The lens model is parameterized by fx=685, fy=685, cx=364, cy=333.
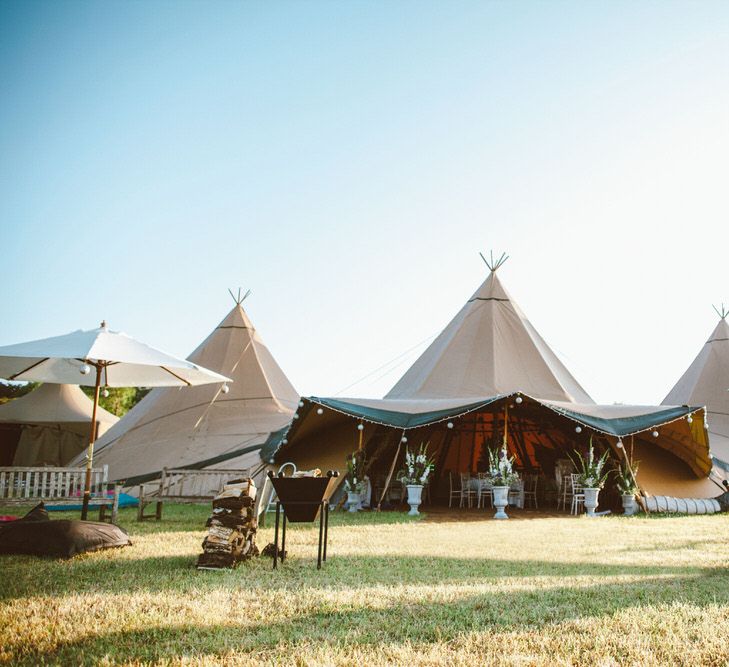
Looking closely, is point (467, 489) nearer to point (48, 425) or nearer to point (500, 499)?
point (500, 499)

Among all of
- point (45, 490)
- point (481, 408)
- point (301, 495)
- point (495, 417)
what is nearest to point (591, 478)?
point (481, 408)

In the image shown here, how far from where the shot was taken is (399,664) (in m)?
2.47

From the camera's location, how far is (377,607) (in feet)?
11.0

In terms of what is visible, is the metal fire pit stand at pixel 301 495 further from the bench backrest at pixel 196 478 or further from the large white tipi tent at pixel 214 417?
the large white tipi tent at pixel 214 417

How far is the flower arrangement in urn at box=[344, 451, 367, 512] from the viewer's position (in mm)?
9945

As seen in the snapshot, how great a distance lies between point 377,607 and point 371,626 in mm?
378

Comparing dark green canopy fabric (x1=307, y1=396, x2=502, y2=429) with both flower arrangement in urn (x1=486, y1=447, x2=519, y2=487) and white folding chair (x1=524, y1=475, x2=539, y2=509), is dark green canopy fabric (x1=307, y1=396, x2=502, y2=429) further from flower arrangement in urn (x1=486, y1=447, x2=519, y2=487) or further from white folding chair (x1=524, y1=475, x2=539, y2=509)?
white folding chair (x1=524, y1=475, x2=539, y2=509)

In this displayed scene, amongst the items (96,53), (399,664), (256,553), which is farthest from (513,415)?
(399,664)

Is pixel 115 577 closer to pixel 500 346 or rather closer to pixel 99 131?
pixel 99 131

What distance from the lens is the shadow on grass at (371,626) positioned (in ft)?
8.59

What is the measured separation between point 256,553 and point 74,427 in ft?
43.9

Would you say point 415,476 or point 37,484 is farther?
point 415,476

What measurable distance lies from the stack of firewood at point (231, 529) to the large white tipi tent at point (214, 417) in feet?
20.9

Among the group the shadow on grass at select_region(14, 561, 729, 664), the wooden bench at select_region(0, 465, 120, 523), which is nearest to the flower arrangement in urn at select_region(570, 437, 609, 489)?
the shadow on grass at select_region(14, 561, 729, 664)
